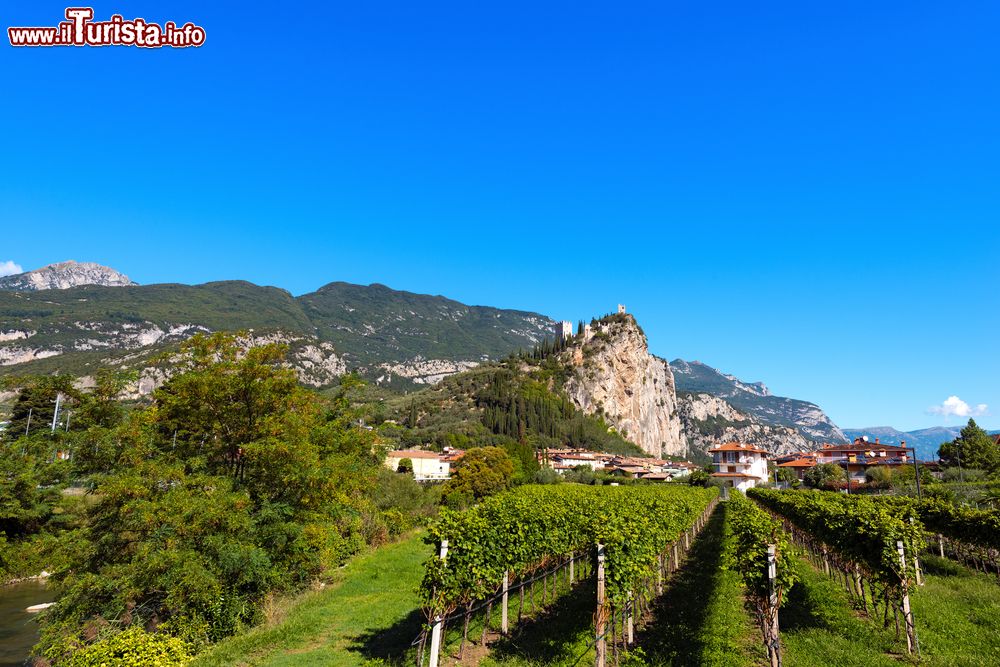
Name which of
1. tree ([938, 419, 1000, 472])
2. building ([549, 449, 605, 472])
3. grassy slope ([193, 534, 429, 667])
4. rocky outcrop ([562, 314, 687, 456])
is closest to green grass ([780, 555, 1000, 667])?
grassy slope ([193, 534, 429, 667])

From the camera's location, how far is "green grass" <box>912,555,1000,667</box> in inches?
418

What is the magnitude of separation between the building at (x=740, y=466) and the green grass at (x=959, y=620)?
76178mm

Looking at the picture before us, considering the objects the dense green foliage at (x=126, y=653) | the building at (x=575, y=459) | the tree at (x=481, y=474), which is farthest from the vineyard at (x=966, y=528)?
the building at (x=575, y=459)

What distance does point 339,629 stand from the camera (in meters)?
14.5

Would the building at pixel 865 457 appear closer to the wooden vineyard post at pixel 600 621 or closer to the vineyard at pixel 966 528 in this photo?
the vineyard at pixel 966 528

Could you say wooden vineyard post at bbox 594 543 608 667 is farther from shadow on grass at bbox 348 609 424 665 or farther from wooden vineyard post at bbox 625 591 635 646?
shadow on grass at bbox 348 609 424 665

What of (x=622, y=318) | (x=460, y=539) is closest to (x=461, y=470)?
(x=460, y=539)

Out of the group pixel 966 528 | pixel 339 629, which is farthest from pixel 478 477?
pixel 966 528

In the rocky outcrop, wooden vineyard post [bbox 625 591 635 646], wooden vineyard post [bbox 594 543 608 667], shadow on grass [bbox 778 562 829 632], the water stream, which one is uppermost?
the rocky outcrop

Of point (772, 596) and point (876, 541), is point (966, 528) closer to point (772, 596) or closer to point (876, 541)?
point (876, 541)

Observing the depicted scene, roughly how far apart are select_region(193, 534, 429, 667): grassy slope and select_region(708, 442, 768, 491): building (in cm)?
8432

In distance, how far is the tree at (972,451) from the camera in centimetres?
6156

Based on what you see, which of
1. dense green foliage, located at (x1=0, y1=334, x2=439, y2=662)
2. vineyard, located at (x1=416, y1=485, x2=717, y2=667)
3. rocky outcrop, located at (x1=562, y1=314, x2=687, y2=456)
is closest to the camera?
vineyard, located at (x1=416, y1=485, x2=717, y2=667)

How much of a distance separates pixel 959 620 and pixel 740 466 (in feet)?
288
